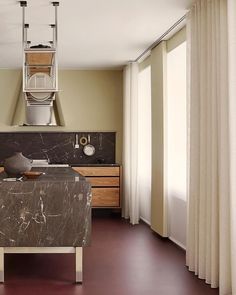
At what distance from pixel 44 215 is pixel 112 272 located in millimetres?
957

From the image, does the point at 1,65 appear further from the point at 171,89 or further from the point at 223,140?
the point at 223,140

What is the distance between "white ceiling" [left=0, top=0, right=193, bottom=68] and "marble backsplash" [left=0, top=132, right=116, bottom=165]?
167 cm

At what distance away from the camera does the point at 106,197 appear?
795 cm

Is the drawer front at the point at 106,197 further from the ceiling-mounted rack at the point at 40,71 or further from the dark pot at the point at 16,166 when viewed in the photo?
the dark pot at the point at 16,166

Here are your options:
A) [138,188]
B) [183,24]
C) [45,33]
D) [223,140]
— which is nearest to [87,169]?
[138,188]

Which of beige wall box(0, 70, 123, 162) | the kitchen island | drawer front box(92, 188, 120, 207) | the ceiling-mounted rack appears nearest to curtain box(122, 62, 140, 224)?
drawer front box(92, 188, 120, 207)

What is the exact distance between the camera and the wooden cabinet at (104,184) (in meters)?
7.93

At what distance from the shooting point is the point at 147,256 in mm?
5215

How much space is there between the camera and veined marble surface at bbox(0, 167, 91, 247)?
4.08 meters

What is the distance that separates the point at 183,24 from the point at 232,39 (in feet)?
5.64

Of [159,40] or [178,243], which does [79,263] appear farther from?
[159,40]

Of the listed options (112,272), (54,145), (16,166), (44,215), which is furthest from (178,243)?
(54,145)

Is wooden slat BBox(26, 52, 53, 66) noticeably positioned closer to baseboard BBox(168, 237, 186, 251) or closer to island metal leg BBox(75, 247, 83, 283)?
island metal leg BBox(75, 247, 83, 283)

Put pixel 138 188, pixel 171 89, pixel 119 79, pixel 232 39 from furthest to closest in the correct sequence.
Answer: pixel 119 79, pixel 138 188, pixel 171 89, pixel 232 39
